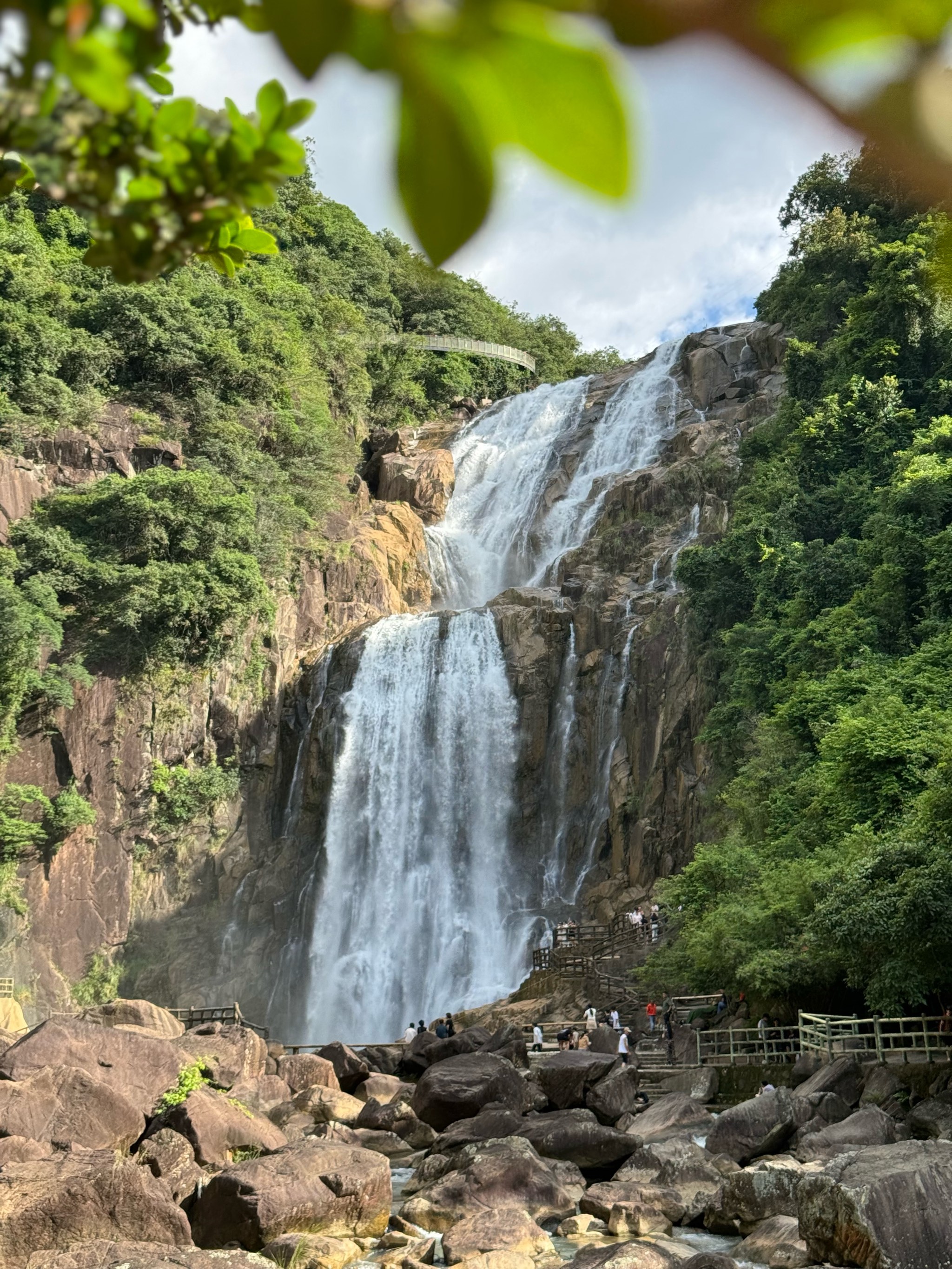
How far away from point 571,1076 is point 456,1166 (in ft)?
11.1

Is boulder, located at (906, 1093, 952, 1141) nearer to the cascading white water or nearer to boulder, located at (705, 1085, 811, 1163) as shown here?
boulder, located at (705, 1085, 811, 1163)

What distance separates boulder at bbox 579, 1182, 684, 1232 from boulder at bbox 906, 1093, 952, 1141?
242cm

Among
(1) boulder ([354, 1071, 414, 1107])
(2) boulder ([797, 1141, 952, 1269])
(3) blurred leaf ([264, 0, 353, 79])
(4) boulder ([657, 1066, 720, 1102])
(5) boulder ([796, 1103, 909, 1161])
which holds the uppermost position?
(3) blurred leaf ([264, 0, 353, 79])

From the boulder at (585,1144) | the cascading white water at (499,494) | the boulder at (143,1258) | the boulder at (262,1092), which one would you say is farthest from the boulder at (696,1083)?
the cascading white water at (499,494)

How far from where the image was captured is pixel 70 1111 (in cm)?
1007

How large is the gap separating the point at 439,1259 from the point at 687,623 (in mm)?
18598

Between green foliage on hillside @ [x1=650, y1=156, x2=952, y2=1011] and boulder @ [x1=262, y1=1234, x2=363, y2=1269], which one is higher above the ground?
green foliage on hillside @ [x1=650, y1=156, x2=952, y2=1011]

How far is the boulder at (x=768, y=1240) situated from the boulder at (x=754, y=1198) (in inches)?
14.2

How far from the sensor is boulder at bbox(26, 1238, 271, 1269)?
6.00 meters

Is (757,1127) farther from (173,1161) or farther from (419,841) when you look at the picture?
(419,841)

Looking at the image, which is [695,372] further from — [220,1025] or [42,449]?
[220,1025]

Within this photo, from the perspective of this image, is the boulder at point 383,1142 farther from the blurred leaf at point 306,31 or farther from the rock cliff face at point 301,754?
Result: the blurred leaf at point 306,31

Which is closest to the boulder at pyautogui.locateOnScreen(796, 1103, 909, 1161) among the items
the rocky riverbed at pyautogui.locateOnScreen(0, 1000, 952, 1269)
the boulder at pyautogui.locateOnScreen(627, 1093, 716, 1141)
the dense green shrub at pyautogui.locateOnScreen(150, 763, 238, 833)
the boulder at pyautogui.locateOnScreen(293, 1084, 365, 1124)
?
the rocky riverbed at pyautogui.locateOnScreen(0, 1000, 952, 1269)

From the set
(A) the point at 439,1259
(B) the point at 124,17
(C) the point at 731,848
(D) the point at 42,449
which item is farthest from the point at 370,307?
(B) the point at 124,17
